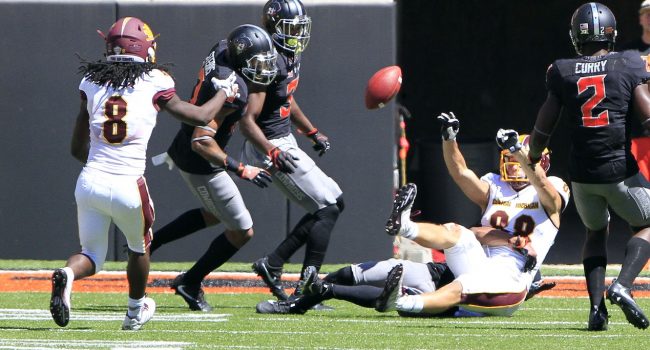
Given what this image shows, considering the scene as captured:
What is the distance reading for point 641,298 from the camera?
877 cm

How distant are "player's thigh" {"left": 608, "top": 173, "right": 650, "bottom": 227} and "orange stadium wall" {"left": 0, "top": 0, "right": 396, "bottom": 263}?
4328mm

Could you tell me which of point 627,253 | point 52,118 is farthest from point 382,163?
point 627,253

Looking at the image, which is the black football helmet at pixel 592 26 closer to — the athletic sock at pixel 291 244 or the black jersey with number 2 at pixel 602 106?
the black jersey with number 2 at pixel 602 106

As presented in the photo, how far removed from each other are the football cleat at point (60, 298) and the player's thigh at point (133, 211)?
39cm

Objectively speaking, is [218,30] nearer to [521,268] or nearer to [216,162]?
[216,162]

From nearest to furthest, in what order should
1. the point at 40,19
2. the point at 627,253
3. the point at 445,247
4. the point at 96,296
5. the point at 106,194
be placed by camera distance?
the point at 106,194 < the point at 627,253 < the point at 445,247 < the point at 96,296 < the point at 40,19

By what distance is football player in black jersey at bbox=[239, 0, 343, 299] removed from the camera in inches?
313

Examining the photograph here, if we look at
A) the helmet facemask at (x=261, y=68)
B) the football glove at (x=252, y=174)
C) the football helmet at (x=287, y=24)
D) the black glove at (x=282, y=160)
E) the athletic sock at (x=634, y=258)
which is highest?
the football helmet at (x=287, y=24)

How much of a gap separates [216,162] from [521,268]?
70.3 inches

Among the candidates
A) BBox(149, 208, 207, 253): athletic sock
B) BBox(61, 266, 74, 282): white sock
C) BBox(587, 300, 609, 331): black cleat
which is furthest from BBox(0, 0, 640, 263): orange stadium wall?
BBox(61, 266, 74, 282): white sock

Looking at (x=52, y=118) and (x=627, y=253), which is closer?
(x=627, y=253)

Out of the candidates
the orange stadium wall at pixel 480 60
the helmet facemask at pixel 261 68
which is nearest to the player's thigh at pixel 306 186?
the helmet facemask at pixel 261 68

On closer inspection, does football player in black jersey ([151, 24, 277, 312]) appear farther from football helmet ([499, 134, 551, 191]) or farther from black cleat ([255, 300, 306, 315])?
football helmet ([499, 134, 551, 191])

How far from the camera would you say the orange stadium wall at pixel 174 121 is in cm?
1095
